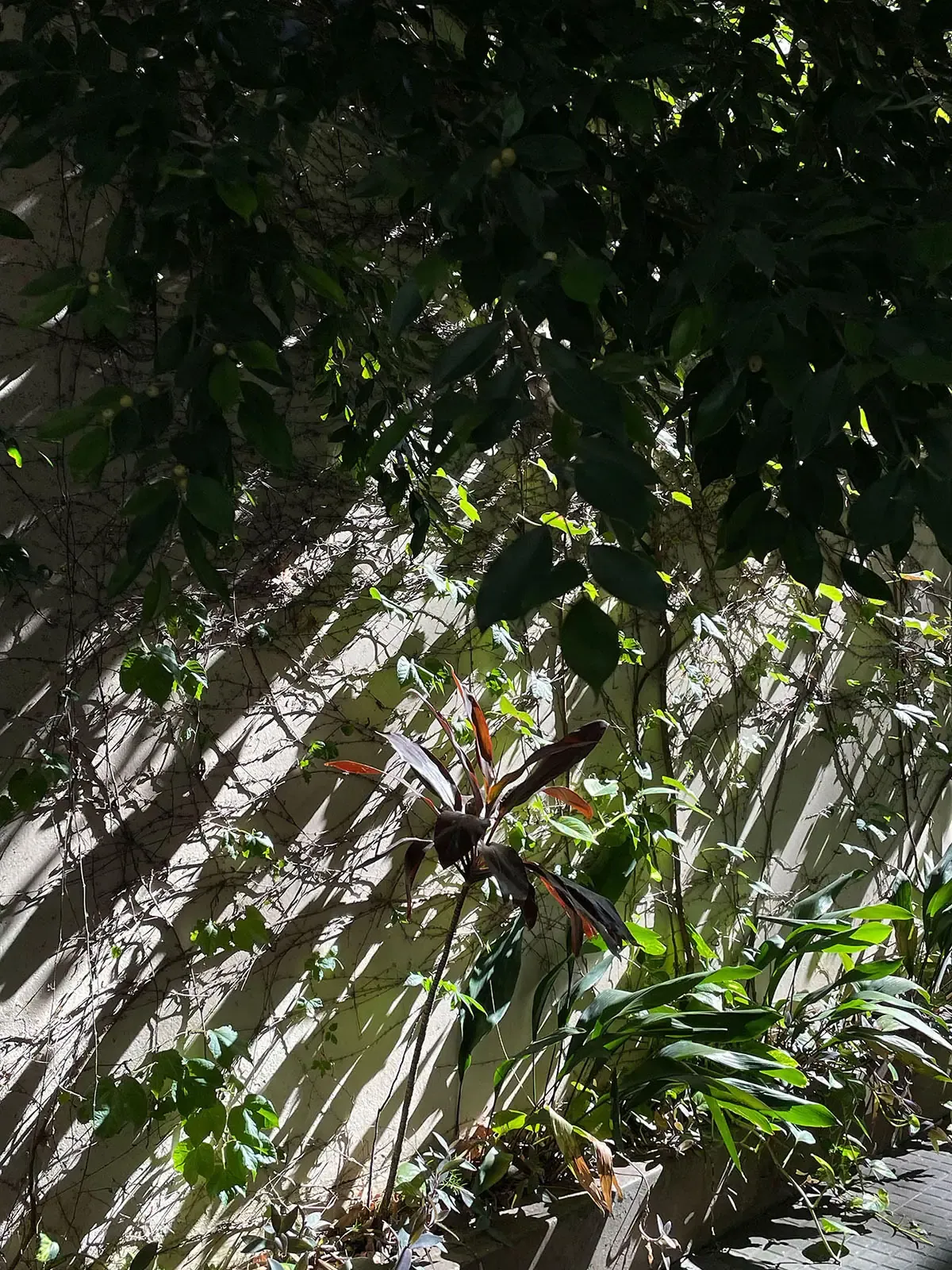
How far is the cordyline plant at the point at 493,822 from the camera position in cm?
189

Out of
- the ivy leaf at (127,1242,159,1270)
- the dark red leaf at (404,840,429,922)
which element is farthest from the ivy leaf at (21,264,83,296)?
the ivy leaf at (127,1242,159,1270)

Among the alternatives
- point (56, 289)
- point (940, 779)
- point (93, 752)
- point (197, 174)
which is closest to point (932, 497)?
point (197, 174)

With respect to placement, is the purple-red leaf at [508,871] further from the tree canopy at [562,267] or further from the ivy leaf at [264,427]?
Answer: the ivy leaf at [264,427]

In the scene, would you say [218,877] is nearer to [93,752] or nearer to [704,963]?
[93,752]

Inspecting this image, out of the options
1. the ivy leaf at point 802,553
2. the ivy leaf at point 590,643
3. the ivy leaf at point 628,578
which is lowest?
the ivy leaf at point 590,643

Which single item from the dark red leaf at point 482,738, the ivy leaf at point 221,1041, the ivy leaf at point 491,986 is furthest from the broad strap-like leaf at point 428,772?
the ivy leaf at point 221,1041

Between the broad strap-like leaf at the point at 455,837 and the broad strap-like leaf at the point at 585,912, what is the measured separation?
0.19m

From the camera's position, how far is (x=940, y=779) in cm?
433

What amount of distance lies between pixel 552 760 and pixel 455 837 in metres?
0.28

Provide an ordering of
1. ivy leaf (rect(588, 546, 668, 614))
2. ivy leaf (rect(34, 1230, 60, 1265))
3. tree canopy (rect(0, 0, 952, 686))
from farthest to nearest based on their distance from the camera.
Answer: ivy leaf (rect(34, 1230, 60, 1265))
tree canopy (rect(0, 0, 952, 686))
ivy leaf (rect(588, 546, 668, 614))

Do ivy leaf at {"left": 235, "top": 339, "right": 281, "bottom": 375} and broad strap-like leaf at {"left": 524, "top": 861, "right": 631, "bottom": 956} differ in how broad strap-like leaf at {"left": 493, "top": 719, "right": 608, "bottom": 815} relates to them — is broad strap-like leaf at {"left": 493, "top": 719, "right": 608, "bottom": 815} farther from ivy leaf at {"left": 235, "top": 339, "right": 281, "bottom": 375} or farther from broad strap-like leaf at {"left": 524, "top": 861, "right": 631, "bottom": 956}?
ivy leaf at {"left": 235, "top": 339, "right": 281, "bottom": 375}

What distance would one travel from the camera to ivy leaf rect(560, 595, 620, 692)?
2.24 ft

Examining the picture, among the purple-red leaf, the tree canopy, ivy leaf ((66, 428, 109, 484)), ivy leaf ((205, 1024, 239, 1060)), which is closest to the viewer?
the tree canopy

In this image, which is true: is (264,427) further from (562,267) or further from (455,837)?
(455,837)
